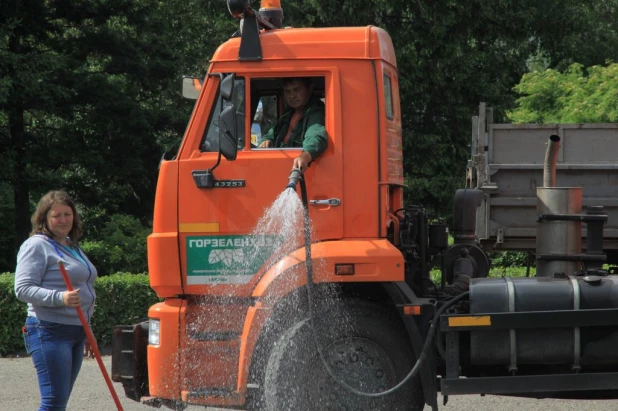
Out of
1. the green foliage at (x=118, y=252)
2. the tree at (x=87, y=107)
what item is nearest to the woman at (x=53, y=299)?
the green foliage at (x=118, y=252)

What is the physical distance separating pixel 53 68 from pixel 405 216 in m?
10.6

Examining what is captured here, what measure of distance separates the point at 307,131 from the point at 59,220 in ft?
5.29

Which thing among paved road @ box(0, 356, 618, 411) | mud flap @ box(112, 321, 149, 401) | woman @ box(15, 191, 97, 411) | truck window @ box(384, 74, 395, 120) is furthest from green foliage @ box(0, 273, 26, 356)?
truck window @ box(384, 74, 395, 120)

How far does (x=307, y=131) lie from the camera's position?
5.95 metres

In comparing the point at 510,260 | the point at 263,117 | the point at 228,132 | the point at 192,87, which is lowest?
the point at 510,260

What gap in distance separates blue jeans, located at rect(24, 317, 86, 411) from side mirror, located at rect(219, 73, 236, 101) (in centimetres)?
166

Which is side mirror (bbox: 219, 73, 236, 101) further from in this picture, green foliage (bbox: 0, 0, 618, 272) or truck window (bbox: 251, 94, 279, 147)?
green foliage (bbox: 0, 0, 618, 272)

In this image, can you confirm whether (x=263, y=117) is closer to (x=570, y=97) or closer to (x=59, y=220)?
(x=59, y=220)

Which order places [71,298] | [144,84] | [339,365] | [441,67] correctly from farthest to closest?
[441,67] → [144,84] → [339,365] → [71,298]

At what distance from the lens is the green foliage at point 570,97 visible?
619 inches

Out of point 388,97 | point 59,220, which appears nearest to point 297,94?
point 388,97

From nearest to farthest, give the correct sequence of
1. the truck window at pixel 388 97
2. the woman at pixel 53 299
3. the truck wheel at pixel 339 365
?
the woman at pixel 53 299, the truck wheel at pixel 339 365, the truck window at pixel 388 97

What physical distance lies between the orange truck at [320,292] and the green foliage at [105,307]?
5.49 meters

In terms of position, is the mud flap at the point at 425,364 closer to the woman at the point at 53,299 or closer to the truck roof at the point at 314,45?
the truck roof at the point at 314,45
